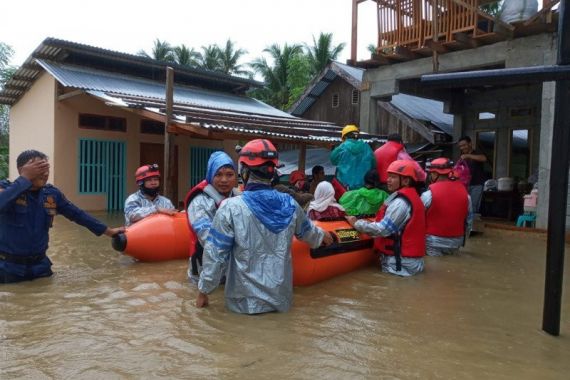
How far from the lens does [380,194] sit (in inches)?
239

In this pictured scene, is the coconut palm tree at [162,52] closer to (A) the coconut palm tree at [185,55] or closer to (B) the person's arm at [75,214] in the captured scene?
(A) the coconut palm tree at [185,55]

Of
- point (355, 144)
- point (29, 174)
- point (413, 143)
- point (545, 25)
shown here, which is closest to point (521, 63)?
point (545, 25)

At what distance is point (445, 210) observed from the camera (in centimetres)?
638

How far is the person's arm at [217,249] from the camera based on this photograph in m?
3.51

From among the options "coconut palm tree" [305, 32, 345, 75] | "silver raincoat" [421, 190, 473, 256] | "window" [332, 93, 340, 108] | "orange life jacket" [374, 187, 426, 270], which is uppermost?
"coconut palm tree" [305, 32, 345, 75]

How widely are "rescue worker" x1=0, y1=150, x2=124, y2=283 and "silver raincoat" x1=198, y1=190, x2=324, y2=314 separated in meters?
1.84

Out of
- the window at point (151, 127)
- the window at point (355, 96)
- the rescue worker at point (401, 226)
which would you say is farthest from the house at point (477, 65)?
the window at point (151, 127)

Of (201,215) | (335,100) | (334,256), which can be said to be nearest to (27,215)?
(201,215)

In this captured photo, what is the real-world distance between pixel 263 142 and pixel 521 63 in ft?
22.0

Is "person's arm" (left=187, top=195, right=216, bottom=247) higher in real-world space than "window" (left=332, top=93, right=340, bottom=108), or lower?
lower

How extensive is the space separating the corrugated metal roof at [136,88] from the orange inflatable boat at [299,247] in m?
6.23

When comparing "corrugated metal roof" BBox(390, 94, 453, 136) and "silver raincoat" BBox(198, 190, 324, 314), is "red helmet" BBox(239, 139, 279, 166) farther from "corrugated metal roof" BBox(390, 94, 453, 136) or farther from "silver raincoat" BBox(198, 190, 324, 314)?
"corrugated metal roof" BBox(390, 94, 453, 136)

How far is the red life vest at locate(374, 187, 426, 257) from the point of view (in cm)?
516

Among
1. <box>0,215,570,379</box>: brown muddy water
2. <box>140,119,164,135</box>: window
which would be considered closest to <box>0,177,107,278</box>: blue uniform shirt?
<box>0,215,570,379</box>: brown muddy water
